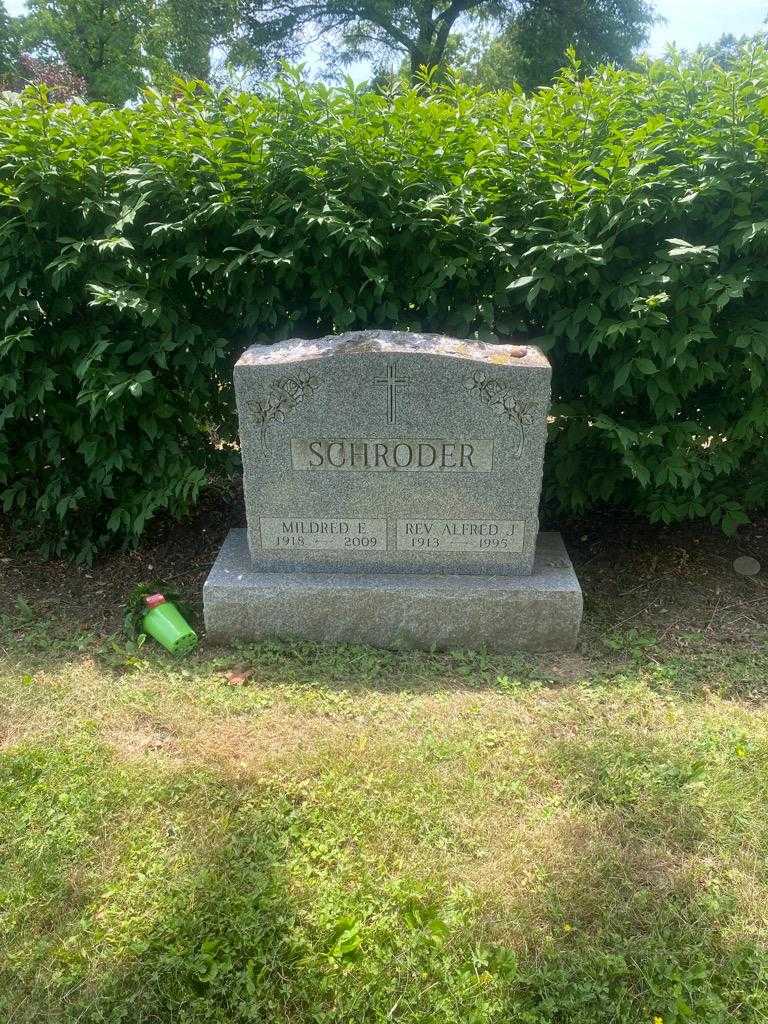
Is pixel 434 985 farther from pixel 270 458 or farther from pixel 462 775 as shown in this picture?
pixel 270 458

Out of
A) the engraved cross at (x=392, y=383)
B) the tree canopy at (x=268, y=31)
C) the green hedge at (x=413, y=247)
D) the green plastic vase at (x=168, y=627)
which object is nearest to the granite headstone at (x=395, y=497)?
the engraved cross at (x=392, y=383)

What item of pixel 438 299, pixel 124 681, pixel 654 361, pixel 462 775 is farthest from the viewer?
pixel 438 299

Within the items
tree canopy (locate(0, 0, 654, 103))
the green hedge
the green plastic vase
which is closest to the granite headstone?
the green plastic vase

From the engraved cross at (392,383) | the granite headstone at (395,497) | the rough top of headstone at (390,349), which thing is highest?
the rough top of headstone at (390,349)

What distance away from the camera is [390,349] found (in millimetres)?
3016

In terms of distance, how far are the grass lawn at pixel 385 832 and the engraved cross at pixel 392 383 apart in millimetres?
1162

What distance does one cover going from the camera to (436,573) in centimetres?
338

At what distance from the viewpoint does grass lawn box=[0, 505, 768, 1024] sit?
1.86 m

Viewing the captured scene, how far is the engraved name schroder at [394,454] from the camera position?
3154 millimetres

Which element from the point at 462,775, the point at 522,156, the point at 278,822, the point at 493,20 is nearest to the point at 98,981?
the point at 278,822

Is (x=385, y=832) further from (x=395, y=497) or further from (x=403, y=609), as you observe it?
(x=395, y=497)

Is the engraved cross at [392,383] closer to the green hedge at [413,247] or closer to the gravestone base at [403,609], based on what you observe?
the green hedge at [413,247]

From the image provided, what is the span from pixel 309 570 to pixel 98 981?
6.16 ft

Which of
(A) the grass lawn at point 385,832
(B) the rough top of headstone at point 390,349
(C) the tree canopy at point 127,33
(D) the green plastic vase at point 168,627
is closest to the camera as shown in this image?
(A) the grass lawn at point 385,832
